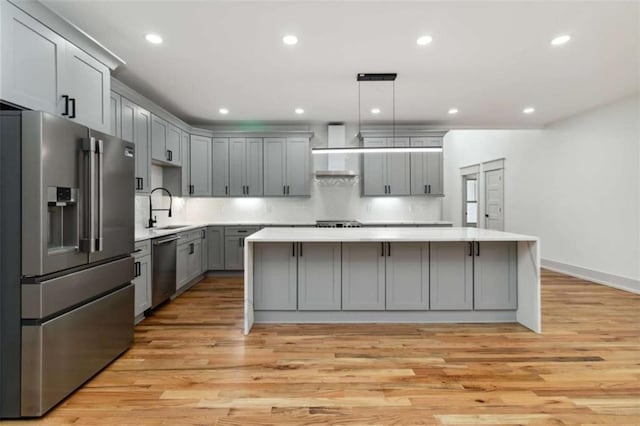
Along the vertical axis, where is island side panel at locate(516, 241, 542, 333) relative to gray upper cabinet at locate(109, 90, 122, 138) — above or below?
below

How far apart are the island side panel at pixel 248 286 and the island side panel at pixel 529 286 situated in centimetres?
271

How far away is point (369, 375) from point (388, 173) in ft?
13.8

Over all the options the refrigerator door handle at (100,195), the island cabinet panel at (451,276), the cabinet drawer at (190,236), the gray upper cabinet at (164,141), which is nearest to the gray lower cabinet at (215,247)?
the cabinet drawer at (190,236)

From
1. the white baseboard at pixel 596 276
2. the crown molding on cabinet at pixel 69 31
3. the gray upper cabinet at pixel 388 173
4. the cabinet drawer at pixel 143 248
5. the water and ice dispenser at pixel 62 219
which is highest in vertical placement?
the crown molding on cabinet at pixel 69 31

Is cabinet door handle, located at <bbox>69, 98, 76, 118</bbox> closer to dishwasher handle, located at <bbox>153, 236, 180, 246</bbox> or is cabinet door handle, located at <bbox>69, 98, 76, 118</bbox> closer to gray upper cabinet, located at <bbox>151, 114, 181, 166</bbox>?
dishwasher handle, located at <bbox>153, 236, 180, 246</bbox>

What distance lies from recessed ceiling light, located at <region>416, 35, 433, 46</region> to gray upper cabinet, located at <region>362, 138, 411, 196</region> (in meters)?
2.98

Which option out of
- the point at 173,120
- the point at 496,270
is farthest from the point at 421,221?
the point at 173,120

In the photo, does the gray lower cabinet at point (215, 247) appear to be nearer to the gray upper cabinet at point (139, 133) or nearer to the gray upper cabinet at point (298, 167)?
the gray upper cabinet at point (298, 167)

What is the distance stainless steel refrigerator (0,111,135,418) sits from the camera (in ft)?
6.17

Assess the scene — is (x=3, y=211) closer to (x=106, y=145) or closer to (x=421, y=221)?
(x=106, y=145)

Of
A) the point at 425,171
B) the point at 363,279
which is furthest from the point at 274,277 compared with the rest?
the point at 425,171

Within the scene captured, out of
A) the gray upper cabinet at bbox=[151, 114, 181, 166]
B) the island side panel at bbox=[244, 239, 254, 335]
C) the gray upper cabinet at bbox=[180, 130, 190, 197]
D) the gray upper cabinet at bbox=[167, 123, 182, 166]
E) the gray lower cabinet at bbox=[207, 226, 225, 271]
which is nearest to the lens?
the island side panel at bbox=[244, 239, 254, 335]

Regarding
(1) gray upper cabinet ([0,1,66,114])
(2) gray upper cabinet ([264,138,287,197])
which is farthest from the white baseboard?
(1) gray upper cabinet ([0,1,66,114])

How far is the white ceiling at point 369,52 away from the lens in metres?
2.58
